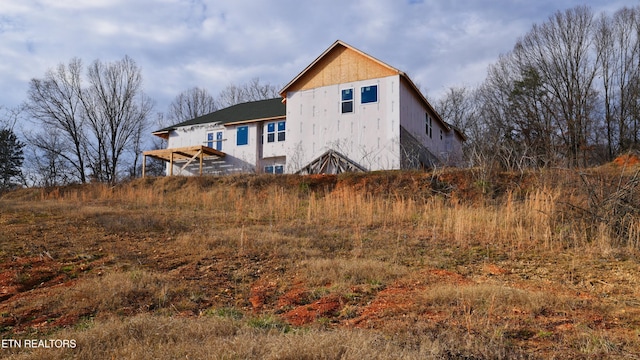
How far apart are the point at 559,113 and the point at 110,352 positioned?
3609cm

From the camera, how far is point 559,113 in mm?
33719

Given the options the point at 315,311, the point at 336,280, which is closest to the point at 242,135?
the point at 336,280

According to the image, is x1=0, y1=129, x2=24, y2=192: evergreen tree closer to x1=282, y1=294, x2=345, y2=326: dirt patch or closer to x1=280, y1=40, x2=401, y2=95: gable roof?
x1=280, y1=40, x2=401, y2=95: gable roof

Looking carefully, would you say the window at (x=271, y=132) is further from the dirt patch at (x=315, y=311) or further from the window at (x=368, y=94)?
the dirt patch at (x=315, y=311)

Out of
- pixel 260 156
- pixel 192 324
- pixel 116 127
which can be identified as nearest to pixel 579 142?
pixel 260 156

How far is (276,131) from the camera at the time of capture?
26875 millimetres

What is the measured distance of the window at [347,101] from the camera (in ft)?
75.7

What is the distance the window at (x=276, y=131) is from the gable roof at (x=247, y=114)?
52 cm

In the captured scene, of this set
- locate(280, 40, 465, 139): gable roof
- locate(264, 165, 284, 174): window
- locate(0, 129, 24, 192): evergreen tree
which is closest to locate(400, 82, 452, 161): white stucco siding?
locate(280, 40, 465, 139): gable roof

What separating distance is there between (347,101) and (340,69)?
6.04 feet

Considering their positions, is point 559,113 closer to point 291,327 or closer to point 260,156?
point 260,156

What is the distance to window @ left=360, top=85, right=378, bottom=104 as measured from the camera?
22531 mm

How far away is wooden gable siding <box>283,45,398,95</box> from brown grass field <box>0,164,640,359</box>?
10.6 meters

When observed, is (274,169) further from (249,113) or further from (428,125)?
(428,125)
